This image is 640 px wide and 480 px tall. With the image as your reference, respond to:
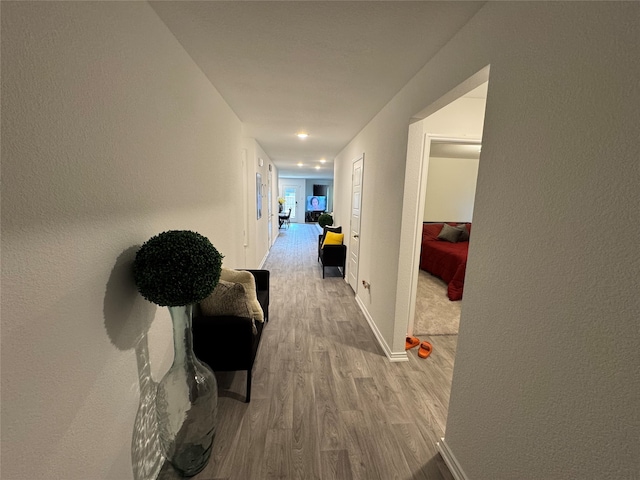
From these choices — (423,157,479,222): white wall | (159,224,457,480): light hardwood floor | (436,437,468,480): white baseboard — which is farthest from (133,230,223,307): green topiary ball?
(423,157,479,222): white wall

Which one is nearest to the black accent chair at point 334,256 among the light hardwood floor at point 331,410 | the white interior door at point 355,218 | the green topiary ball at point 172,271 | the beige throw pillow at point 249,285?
the white interior door at point 355,218

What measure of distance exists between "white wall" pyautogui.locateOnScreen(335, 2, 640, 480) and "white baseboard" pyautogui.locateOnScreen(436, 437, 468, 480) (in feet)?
0.11

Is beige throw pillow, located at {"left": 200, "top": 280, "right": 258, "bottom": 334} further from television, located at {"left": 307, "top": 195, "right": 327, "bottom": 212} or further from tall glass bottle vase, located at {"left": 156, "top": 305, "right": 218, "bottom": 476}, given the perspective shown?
television, located at {"left": 307, "top": 195, "right": 327, "bottom": 212}

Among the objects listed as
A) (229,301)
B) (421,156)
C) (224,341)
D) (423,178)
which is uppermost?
(421,156)

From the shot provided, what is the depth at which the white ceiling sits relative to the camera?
1.33 meters

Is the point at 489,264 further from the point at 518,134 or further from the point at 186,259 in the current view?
the point at 186,259

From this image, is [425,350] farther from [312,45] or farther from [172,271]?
[312,45]

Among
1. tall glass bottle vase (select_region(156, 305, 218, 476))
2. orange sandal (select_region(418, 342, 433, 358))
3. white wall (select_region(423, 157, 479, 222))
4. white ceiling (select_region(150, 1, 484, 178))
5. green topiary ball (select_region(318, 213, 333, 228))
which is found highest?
white ceiling (select_region(150, 1, 484, 178))

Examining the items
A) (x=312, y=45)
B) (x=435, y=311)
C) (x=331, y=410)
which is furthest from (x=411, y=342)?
(x=312, y=45)

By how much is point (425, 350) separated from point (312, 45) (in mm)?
2706

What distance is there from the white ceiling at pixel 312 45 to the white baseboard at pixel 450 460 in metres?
2.30

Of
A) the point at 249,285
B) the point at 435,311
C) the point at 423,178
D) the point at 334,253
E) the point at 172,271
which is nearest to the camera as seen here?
the point at 172,271

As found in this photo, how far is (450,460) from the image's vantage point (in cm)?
150

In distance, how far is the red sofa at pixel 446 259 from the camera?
366cm
